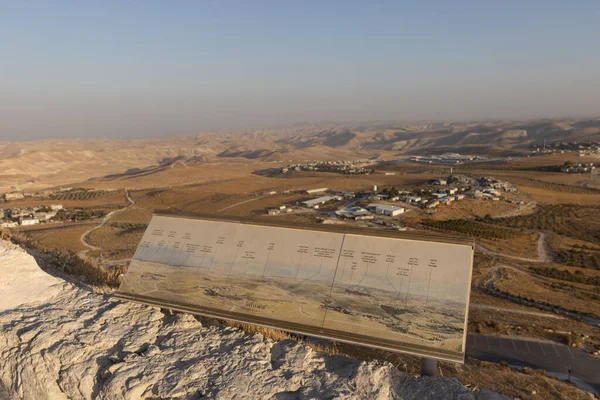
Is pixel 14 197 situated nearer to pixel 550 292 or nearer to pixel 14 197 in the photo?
pixel 14 197

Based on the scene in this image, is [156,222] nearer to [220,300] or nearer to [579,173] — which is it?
[220,300]

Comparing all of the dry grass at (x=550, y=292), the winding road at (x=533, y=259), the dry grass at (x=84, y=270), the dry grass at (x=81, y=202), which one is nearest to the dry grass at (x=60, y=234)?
the dry grass at (x=81, y=202)

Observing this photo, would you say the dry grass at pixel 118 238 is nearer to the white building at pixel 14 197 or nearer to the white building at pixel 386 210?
the white building at pixel 386 210

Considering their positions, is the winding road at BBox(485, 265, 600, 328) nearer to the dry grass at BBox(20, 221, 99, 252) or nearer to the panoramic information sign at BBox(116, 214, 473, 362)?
the panoramic information sign at BBox(116, 214, 473, 362)

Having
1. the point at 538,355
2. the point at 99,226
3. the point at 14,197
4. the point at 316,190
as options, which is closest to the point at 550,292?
the point at 538,355

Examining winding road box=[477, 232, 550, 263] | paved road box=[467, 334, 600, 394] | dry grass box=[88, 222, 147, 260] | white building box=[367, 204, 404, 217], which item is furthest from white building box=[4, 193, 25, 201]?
paved road box=[467, 334, 600, 394]

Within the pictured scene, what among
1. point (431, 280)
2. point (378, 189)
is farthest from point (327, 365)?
point (378, 189)
